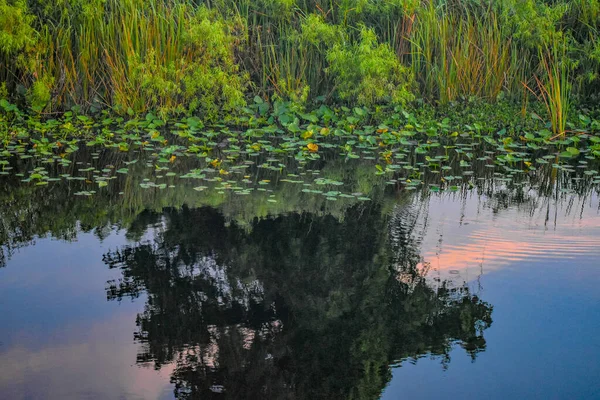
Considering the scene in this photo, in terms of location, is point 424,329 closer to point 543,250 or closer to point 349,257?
point 349,257

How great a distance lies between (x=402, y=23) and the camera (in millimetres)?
11242

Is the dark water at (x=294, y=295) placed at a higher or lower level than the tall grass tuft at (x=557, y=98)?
lower

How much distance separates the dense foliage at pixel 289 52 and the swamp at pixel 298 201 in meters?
0.04

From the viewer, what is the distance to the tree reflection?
360cm

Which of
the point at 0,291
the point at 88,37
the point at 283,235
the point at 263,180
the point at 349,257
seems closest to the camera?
the point at 0,291

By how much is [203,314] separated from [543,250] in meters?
2.55

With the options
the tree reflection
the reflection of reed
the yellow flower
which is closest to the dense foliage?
the yellow flower

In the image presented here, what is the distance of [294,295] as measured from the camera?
4.48 metres

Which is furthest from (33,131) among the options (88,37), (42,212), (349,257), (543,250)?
(543,250)

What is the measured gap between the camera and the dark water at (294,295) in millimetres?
3547

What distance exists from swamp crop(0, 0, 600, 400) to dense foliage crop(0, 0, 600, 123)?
1.7 inches

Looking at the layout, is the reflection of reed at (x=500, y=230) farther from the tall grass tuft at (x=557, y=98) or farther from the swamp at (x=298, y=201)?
the tall grass tuft at (x=557, y=98)

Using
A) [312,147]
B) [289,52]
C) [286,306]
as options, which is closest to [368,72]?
[289,52]

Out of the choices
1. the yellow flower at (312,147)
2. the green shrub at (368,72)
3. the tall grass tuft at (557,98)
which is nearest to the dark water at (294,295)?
the yellow flower at (312,147)
